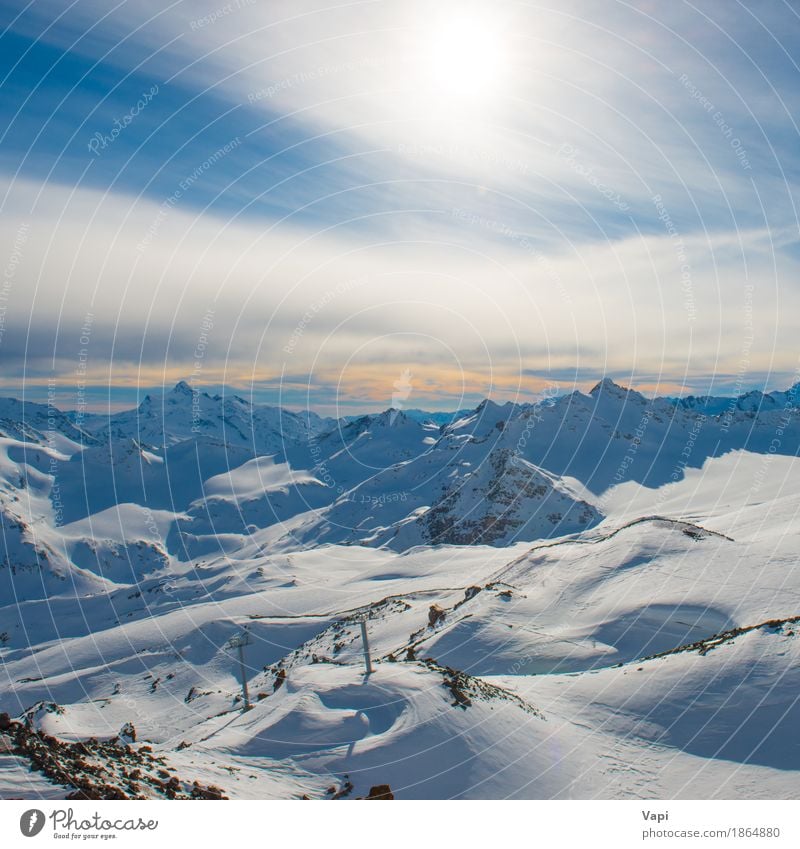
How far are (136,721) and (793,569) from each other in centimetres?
6335

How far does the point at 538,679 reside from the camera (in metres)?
34.6
